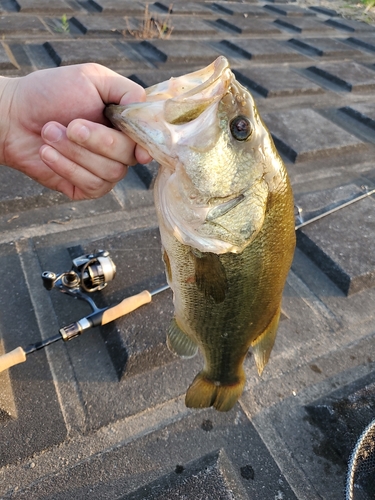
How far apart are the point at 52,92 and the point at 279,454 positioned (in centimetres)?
191

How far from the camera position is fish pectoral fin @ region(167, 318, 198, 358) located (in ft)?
6.05

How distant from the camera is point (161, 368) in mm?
2213

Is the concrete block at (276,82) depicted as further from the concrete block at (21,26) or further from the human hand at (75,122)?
the human hand at (75,122)

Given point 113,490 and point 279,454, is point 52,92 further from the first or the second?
point 279,454

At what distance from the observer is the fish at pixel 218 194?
1.31 meters

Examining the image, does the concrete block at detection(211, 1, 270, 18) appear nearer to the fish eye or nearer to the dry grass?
the dry grass

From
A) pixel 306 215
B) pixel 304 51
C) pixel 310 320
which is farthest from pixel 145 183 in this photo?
pixel 304 51

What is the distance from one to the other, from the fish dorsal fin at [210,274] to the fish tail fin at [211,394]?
0.48 meters

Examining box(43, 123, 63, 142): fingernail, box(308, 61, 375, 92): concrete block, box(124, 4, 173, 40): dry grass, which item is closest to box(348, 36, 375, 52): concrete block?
box(308, 61, 375, 92): concrete block

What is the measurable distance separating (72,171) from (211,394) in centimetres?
110

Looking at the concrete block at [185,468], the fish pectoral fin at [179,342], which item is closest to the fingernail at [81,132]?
the fish pectoral fin at [179,342]

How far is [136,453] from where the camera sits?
188 centimetres

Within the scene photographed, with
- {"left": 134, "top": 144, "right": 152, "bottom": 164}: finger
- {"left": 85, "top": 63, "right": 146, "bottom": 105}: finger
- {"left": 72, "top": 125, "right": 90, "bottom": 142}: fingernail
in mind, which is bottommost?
{"left": 134, "top": 144, "right": 152, "bottom": 164}: finger

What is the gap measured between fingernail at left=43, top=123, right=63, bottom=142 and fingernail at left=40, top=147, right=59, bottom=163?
0.16ft
